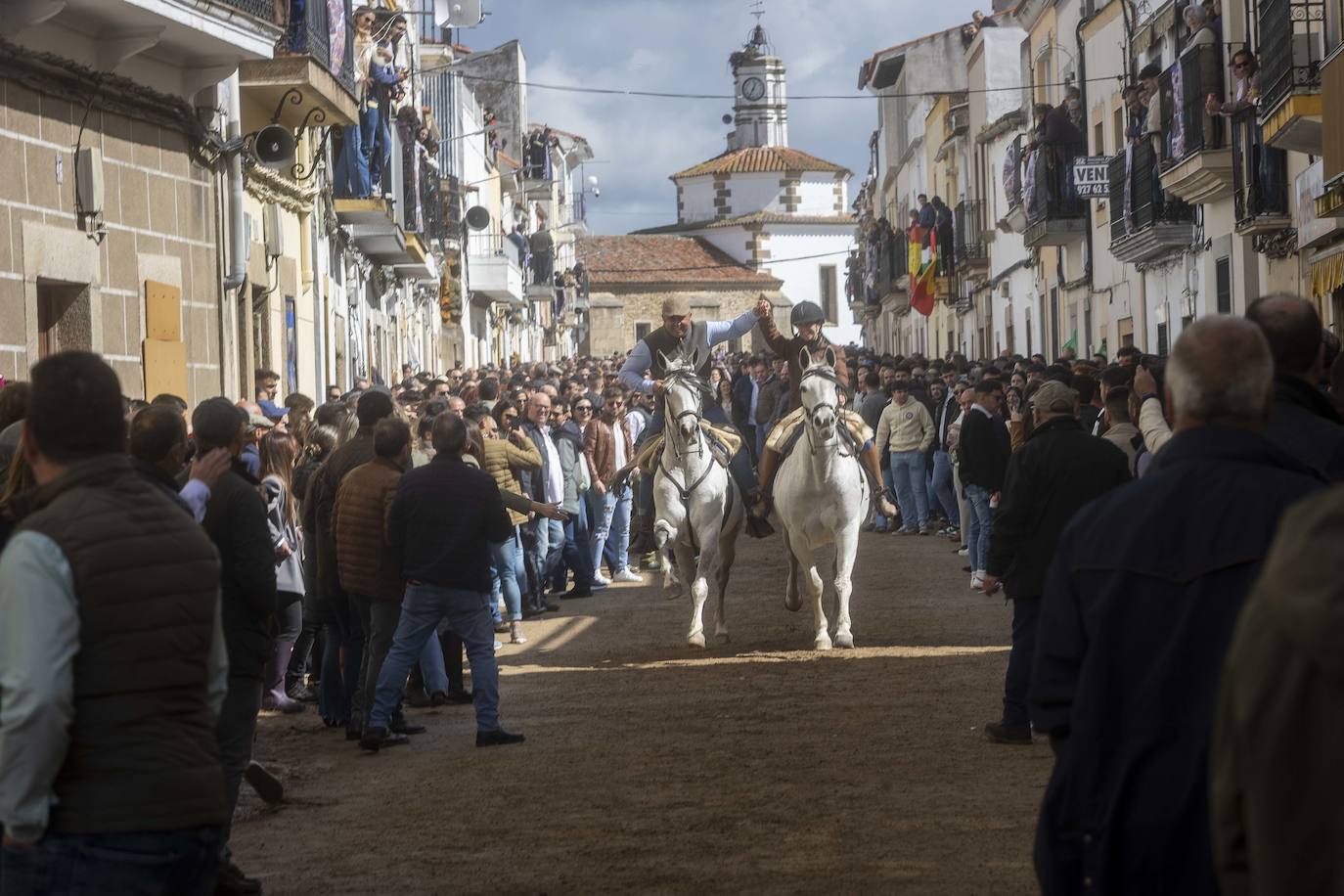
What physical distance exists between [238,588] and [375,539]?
11.5 feet

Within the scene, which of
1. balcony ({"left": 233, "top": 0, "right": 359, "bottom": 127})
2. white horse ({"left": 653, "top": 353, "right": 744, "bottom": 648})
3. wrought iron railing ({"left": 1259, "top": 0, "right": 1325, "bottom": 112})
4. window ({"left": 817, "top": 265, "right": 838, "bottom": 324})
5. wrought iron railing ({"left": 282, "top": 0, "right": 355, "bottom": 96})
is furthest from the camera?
window ({"left": 817, "top": 265, "right": 838, "bottom": 324})

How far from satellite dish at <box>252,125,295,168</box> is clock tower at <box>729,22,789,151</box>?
93.5 m

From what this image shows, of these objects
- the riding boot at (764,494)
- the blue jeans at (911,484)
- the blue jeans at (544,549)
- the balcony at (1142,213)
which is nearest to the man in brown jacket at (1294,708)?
the riding boot at (764,494)

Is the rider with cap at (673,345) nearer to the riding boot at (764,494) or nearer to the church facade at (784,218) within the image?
the riding boot at (764,494)

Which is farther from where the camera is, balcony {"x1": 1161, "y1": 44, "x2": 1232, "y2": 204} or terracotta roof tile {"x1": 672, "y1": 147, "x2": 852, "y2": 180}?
terracotta roof tile {"x1": 672, "y1": 147, "x2": 852, "y2": 180}

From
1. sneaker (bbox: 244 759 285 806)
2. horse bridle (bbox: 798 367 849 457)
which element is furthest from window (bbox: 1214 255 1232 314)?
sneaker (bbox: 244 759 285 806)

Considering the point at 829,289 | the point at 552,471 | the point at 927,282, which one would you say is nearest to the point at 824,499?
the point at 552,471

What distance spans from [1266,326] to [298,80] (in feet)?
51.0

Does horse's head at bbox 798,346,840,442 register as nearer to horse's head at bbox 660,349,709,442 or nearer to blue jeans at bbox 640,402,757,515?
horse's head at bbox 660,349,709,442

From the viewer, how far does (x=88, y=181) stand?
15109 mm

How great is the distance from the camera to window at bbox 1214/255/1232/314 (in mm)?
25469

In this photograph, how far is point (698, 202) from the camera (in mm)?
110688

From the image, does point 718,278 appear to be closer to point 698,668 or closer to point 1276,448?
point 698,668

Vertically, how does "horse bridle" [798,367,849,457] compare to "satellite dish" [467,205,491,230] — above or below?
below
